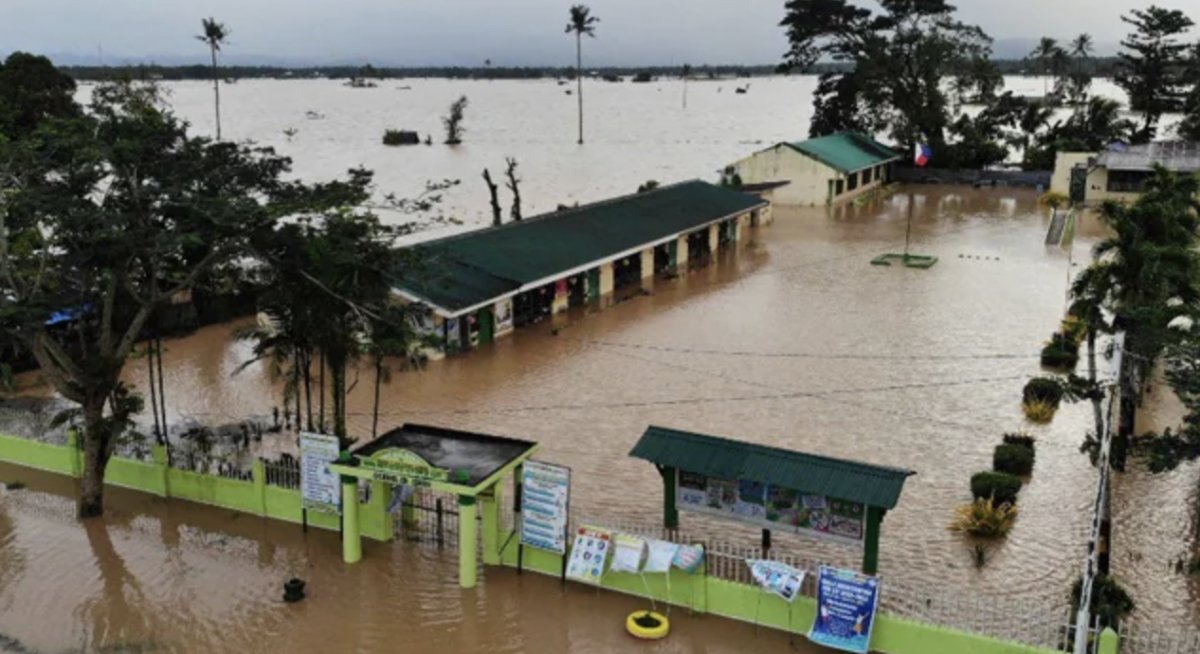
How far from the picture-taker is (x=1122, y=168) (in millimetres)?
56625

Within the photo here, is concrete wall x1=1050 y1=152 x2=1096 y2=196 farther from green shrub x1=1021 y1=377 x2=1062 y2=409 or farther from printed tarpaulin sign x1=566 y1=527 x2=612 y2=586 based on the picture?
printed tarpaulin sign x1=566 y1=527 x2=612 y2=586

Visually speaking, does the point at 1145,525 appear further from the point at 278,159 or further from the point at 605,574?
the point at 278,159

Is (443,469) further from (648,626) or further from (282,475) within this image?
(282,475)

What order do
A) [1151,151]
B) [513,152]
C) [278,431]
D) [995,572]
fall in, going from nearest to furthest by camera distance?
[995,572]
[278,431]
[1151,151]
[513,152]

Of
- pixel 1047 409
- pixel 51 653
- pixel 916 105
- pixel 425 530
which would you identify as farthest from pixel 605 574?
pixel 916 105

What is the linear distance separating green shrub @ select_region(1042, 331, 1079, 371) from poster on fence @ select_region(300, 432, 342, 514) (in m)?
20.1

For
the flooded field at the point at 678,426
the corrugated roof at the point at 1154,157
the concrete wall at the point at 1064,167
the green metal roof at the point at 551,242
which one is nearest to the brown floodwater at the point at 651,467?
the flooded field at the point at 678,426

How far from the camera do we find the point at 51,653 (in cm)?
1488

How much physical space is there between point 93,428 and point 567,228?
23.0 metres

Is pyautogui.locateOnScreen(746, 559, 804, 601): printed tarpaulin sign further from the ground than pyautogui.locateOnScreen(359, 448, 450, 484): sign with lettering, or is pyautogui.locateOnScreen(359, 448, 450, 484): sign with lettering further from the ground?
pyautogui.locateOnScreen(359, 448, 450, 484): sign with lettering

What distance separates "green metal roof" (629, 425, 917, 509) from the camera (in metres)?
15.6

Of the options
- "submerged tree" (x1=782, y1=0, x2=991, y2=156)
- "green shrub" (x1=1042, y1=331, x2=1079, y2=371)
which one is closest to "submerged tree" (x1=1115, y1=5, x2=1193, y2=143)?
"submerged tree" (x1=782, y1=0, x2=991, y2=156)

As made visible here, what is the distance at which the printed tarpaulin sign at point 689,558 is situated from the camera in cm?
1534

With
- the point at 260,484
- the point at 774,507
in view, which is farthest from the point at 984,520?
the point at 260,484
